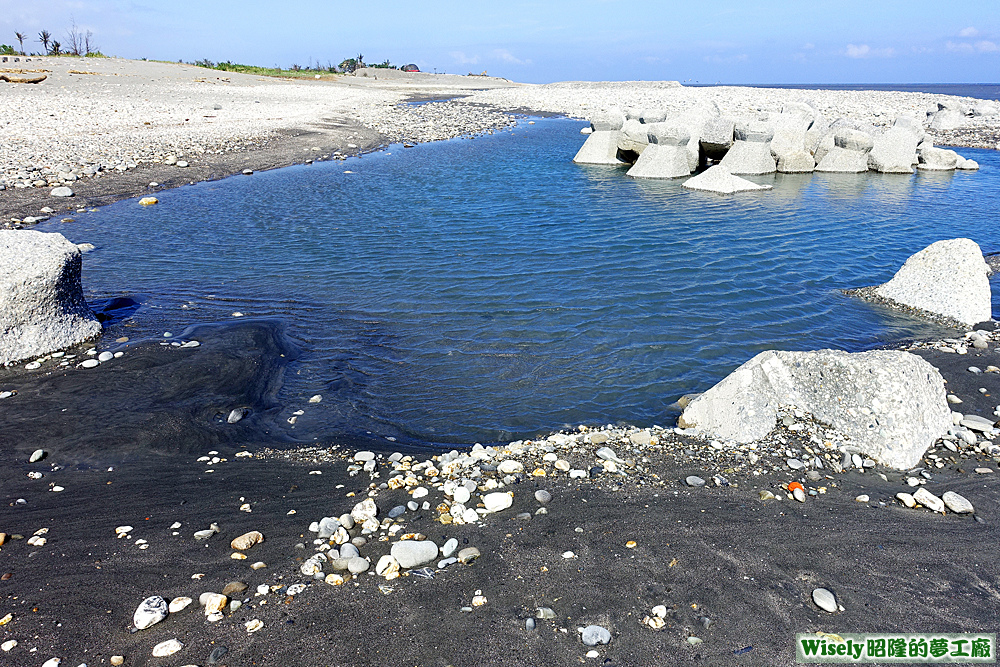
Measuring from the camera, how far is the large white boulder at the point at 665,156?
2459 cm

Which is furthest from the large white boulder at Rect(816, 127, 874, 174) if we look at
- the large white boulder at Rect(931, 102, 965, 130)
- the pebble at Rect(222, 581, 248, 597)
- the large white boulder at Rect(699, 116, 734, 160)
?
the pebble at Rect(222, 581, 248, 597)

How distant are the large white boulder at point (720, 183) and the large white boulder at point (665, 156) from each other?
1.99 meters

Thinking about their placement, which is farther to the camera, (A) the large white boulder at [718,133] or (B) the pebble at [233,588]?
(A) the large white boulder at [718,133]

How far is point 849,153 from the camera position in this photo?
2592 cm

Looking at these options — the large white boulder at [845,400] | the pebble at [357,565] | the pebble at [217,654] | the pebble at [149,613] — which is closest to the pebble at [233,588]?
the pebble at [149,613]

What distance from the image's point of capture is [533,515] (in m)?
5.44

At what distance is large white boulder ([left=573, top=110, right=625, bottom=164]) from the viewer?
2783 centimetres

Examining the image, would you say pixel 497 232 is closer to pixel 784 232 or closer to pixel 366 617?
pixel 784 232

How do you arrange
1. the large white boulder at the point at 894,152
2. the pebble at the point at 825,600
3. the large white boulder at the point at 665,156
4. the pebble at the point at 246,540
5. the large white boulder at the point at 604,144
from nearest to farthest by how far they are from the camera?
the pebble at the point at 825,600
the pebble at the point at 246,540
the large white boulder at the point at 665,156
the large white boulder at the point at 894,152
the large white boulder at the point at 604,144

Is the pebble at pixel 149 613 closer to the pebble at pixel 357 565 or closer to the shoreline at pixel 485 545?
the shoreline at pixel 485 545

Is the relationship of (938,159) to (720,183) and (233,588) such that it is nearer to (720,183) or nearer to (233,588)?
(720,183)

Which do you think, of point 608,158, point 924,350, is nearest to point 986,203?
point 608,158

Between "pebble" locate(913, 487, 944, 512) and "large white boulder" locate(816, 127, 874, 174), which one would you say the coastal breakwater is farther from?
"pebble" locate(913, 487, 944, 512)

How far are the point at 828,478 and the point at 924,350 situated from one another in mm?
4753
